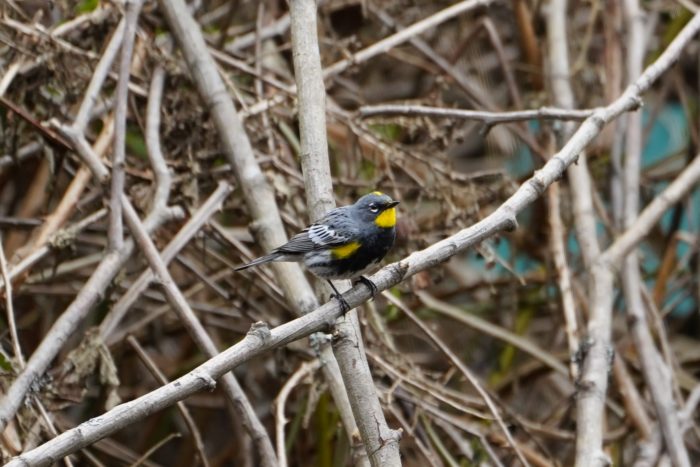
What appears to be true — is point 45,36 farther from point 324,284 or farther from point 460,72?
point 460,72

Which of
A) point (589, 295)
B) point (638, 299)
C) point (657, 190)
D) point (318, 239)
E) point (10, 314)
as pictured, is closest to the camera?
point (318, 239)

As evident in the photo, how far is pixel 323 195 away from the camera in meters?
3.09

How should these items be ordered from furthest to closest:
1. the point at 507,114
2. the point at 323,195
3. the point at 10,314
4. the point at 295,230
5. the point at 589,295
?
the point at 589,295 → the point at 295,230 → the point at 507,114 → the point at 10,314 → the point at 323,195

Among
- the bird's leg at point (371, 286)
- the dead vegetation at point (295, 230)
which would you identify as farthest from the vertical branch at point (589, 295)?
the bird's leg at point (371, 286)

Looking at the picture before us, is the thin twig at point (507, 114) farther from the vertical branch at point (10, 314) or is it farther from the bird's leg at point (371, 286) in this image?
the vertical branch at point (10, 314)

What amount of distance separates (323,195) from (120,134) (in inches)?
43.7

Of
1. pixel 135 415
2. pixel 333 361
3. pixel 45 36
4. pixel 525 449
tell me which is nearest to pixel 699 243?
pixel 525 449

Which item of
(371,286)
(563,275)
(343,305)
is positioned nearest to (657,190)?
(563,275)

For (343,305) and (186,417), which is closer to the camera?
(343,305)

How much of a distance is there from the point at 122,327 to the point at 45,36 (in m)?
1.89

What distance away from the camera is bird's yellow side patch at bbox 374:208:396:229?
342cm

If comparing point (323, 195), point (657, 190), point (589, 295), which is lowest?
point (589, 295)

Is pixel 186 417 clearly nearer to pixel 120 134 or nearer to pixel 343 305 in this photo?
pixel 120 134

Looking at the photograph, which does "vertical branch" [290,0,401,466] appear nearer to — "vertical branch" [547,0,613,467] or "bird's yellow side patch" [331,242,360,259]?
"bird's yellow side patch" [331,242,360,259]
